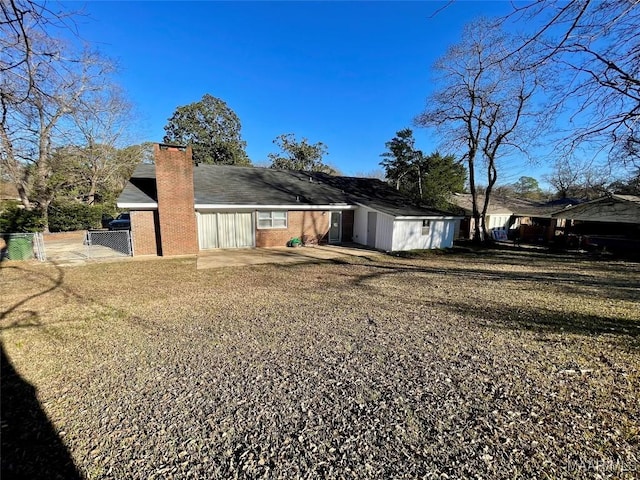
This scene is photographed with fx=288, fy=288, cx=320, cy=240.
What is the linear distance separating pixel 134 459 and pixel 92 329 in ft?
12.5

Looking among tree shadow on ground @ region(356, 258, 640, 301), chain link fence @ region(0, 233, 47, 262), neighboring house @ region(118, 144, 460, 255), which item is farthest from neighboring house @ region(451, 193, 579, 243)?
chain link fence @ region(0, 233, 47, 262)

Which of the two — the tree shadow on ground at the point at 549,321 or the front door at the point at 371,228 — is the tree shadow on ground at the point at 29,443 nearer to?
the tree shadow on ground at the point at 549,321

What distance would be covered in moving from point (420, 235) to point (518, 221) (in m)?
16.3

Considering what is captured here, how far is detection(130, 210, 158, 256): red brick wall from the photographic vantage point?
12.3m

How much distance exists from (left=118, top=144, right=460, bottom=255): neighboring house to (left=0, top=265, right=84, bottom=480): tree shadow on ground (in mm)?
9168

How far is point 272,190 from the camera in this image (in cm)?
1691

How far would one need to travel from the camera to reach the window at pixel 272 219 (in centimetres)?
1535

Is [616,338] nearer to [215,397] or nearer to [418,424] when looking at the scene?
[418,424]

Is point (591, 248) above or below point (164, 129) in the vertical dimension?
below

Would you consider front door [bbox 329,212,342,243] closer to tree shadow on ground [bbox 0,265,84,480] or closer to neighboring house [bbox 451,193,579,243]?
neighboring house [bbox 451,193,579,243]

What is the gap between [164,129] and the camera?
106 ft

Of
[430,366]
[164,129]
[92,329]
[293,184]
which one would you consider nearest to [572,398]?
[430,366]

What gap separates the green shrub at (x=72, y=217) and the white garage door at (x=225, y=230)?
13.8 metres

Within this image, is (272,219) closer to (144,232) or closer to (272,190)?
(272,190)
